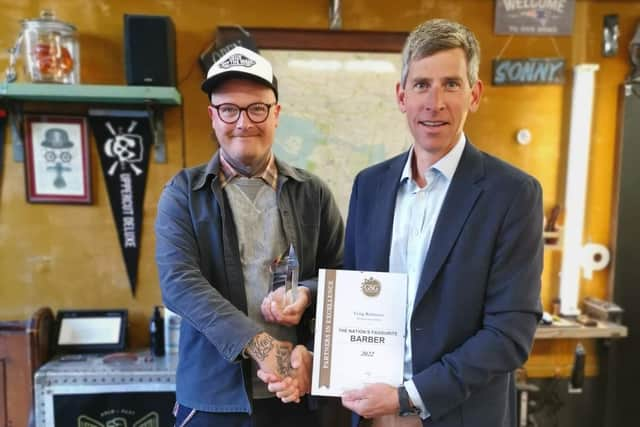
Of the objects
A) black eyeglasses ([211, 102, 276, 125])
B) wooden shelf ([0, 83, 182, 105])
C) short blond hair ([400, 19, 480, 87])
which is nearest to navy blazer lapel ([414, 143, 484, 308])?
short blond hair ([400, 19, 480, 87])

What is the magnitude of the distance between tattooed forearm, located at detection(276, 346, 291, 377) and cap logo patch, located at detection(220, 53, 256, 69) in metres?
0.86

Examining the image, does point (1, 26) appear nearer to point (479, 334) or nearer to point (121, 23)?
point (121, 23)

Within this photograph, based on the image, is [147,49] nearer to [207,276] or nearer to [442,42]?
[207,276]

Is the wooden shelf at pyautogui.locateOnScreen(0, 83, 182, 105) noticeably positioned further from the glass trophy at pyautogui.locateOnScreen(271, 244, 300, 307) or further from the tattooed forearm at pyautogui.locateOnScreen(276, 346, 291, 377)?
the tattooed forearm at pyautogui.locateOnScreen(276, 346, 291, 377)

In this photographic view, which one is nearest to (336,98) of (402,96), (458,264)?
(402,96)

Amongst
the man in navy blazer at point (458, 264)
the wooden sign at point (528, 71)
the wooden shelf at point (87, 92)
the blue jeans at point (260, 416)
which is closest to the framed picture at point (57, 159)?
the wooden shelf at point (87, 92)

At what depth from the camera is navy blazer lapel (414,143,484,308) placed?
42.6 inches

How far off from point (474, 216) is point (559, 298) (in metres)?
1.82

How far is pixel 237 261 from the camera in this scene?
1.40 metres

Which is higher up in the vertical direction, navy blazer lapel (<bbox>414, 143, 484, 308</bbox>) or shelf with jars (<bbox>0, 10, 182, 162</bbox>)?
shelf with jars (<bbox>0, 10, 182, 162</bbox>)

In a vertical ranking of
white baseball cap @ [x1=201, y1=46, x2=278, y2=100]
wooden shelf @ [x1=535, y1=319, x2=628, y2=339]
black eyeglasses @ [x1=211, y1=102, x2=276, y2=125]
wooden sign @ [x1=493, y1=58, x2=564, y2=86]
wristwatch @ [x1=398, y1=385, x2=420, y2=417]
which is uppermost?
wooden sign @ [x1=493, y1=58, x2=564, y2=86]

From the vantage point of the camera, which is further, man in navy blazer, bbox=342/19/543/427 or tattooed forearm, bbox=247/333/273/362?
tattooed forearm, bbox=247/333/273/362

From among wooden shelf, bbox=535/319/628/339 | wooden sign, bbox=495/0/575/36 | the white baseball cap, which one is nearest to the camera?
the white baseball cap

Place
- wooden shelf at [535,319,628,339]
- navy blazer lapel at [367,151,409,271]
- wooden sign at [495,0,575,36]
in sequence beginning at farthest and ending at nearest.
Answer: wooden sign at [495,0,575,36] → wooden shelf at [535,319,628,339] → navy blazer lapel at [367,151,409,271]
